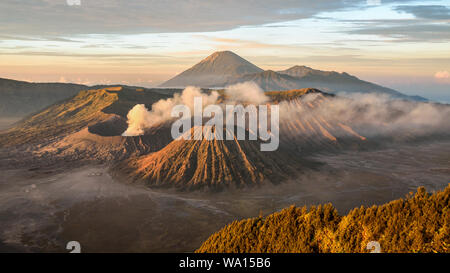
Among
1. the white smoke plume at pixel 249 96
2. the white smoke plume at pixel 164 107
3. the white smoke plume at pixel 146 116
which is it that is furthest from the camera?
the white smoke plume at pixel 249 96

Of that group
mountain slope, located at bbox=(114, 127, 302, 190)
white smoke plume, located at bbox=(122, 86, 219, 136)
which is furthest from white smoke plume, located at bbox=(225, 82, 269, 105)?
mountain slope, located at bbox=(114, 127, 302, 190)

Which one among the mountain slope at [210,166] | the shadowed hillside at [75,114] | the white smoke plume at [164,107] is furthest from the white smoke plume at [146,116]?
the mountain slope at [210,166]

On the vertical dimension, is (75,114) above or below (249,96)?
below

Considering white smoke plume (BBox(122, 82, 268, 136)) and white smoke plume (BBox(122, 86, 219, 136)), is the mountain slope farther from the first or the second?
white smoke plume (BBox(122, 82, 268, 136))

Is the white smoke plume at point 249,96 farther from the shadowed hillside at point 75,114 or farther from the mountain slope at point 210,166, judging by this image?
the mountain slope at point 210,166

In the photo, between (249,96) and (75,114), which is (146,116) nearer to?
(249,96)

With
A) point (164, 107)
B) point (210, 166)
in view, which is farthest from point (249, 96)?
point (210, 166)

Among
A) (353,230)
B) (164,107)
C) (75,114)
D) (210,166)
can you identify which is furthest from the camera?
(75,114)
